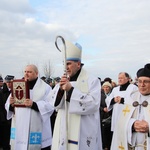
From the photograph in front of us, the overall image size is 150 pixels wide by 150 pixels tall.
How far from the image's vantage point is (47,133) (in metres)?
6.34

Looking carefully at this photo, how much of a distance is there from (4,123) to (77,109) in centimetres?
518

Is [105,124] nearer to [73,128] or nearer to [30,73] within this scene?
[30,73]

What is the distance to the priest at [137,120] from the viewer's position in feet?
14.3

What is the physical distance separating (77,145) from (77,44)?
167 cm

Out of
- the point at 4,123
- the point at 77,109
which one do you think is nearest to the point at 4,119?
the point at 4,123

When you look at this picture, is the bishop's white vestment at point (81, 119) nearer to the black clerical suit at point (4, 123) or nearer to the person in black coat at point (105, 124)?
the black clerical suit at point (4, 123)

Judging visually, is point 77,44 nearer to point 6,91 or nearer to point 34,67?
point 34,67

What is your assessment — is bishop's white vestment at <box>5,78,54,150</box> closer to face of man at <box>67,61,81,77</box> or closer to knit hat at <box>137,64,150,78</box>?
face of man at <box>67,61,81,77</box>

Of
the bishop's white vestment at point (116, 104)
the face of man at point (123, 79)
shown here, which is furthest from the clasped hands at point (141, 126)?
the face of man at point (123, 79)

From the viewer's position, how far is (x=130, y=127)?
4.40 m

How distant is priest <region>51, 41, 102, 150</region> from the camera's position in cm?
484

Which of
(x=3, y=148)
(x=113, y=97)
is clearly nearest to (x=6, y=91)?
(x=3, y=148)

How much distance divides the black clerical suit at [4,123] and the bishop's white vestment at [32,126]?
2799mm

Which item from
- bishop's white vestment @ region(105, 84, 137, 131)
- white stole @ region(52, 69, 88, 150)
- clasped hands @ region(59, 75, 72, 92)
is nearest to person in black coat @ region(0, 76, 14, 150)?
bishop's white vestment @ region(105, 84, 137, 131)
